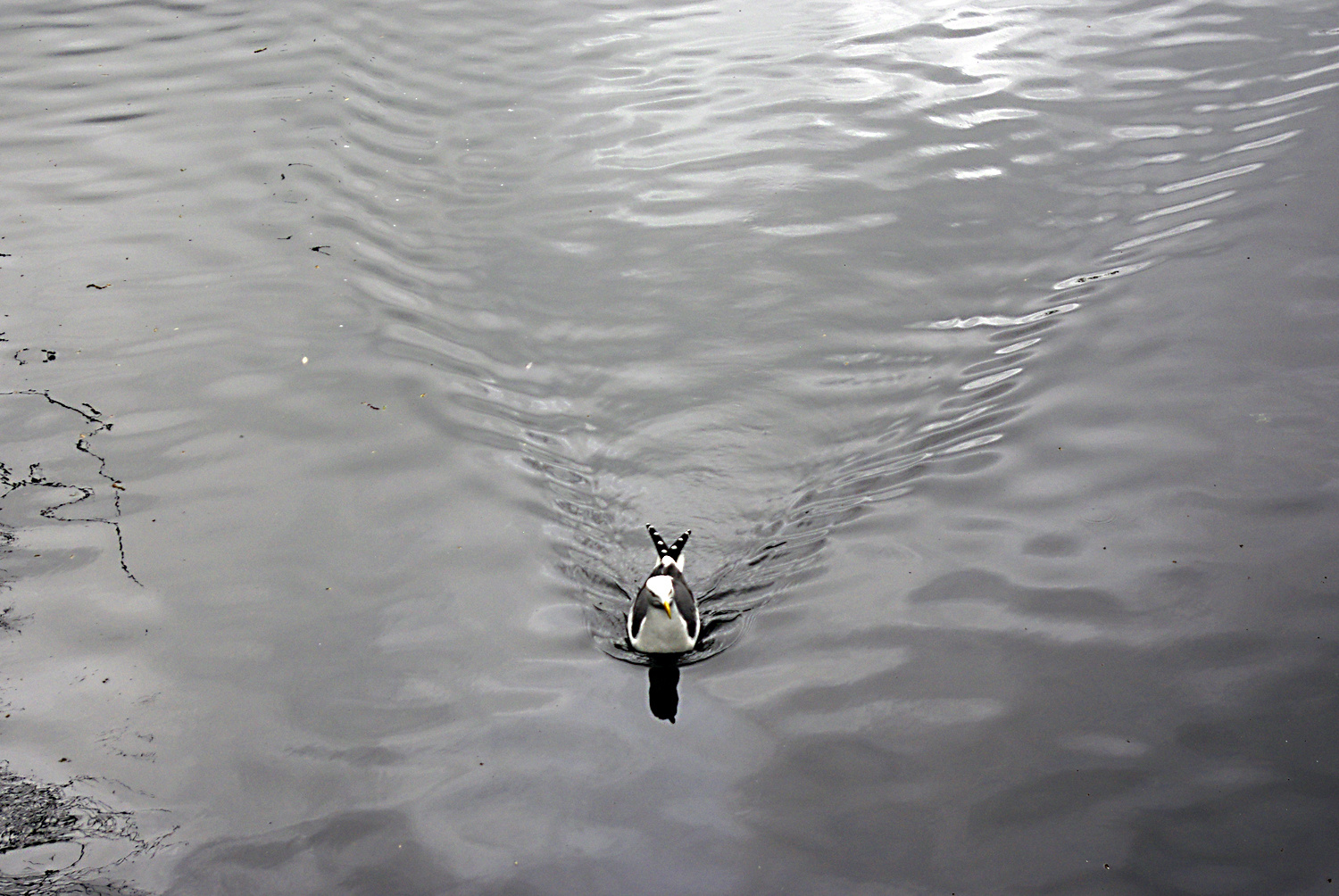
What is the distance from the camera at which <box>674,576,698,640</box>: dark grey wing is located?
6.70m

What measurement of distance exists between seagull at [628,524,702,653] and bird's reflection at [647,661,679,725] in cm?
12

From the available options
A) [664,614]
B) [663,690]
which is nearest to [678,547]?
[664,614]

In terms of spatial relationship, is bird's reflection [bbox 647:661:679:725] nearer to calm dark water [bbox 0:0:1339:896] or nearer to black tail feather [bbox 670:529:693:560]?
calm dark water [bbox 0:0:1339:896]

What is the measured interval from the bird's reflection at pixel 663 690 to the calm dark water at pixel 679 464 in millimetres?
47

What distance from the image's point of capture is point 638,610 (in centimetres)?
677

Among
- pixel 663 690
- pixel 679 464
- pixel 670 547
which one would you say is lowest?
pixel 663 690

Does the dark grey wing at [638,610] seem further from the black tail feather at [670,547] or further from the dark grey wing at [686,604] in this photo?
the black tail feather at [670,547]

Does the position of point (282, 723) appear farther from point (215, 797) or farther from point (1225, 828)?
point (1225, 828)

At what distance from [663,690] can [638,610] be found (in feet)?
1.72

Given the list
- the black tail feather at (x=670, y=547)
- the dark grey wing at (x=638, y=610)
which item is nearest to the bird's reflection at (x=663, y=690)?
the dark grey wing at (x=638, y=610)

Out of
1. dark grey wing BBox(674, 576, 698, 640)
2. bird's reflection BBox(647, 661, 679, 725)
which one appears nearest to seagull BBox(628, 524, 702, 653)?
dark grey wing BBox(674, 576, 698, 640)

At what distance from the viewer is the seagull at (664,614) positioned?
21.5ft

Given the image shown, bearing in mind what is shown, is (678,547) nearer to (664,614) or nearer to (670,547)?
(670,547)

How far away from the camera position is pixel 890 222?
10.7m
